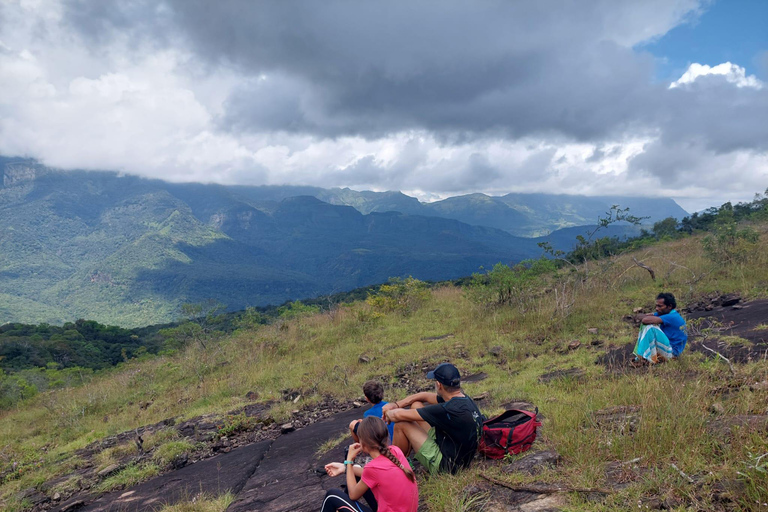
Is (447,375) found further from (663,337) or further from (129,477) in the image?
(129,477)

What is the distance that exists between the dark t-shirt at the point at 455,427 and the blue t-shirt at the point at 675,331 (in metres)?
3.95

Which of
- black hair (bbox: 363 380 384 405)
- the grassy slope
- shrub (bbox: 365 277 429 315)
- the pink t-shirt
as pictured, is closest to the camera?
the pink t-shirt

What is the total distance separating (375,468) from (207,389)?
28.4 ft

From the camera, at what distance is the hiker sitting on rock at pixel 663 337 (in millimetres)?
5789

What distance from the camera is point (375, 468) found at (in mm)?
3189

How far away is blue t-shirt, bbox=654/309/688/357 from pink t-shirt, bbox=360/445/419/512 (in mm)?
4964

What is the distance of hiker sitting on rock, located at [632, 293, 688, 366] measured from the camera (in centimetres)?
579

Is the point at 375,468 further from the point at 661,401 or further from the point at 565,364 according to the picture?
the point at 565,364

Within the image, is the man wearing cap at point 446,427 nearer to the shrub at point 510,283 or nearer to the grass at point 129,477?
the grass at point 129,477

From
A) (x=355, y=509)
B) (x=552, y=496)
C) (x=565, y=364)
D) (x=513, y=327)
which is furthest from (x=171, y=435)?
(x=513, y=327)

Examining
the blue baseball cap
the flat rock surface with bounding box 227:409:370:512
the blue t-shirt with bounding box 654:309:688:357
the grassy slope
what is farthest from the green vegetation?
the flat rock surface with bounding box 227:409:370:512

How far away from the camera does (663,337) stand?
5.77 meters

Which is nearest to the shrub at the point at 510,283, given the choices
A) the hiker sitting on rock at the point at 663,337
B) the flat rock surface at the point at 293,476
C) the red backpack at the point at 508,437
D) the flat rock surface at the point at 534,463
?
the hiker sitting on rock at the point at 663,337

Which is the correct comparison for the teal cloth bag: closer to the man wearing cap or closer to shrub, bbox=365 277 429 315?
the man wearing cap
